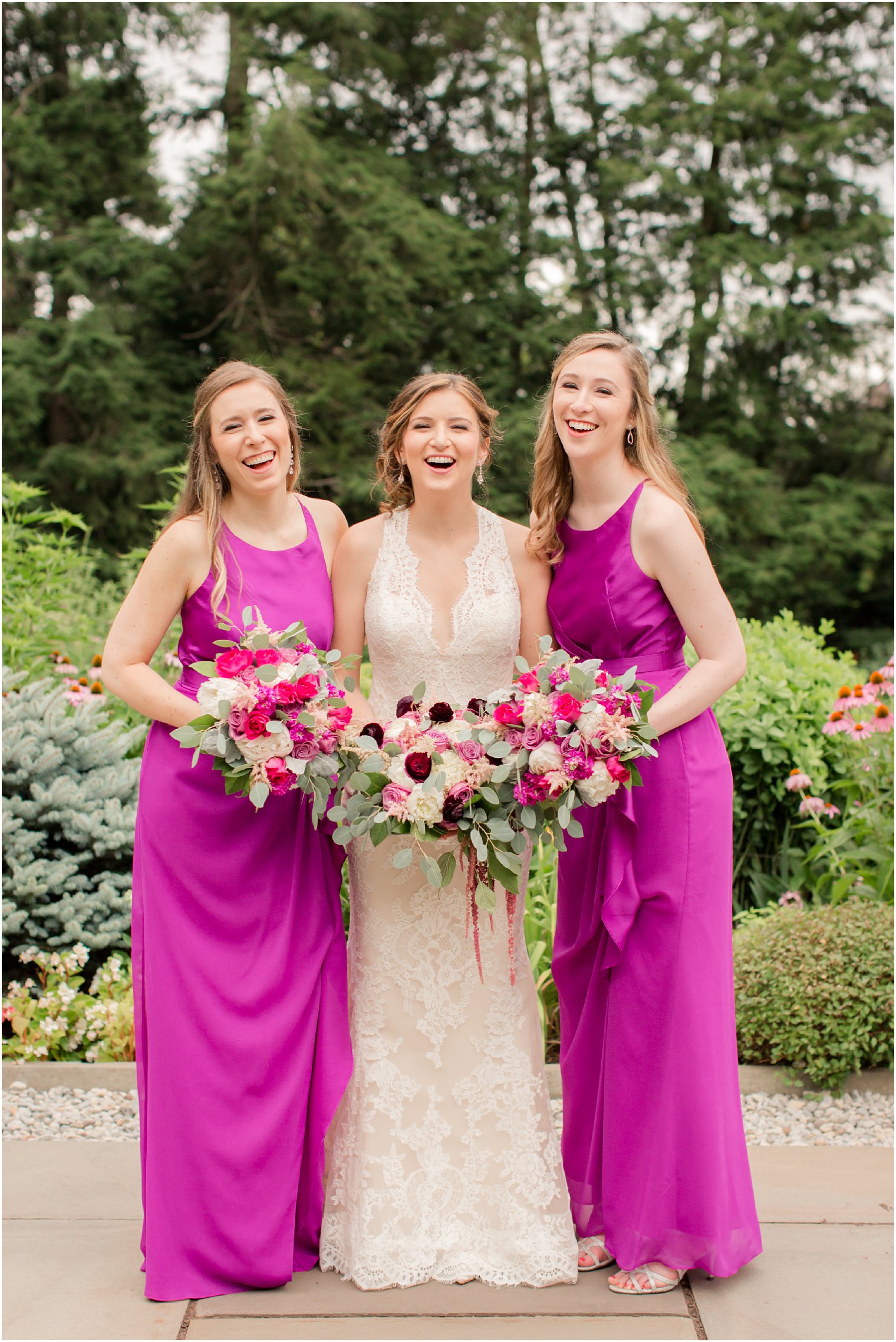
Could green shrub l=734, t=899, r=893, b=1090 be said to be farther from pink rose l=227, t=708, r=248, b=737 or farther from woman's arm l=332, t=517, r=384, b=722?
pink rose l=227, t=708, r=248, b=737

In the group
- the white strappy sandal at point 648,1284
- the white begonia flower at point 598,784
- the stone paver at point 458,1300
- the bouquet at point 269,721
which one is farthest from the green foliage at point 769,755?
the bouquet at point 269,721

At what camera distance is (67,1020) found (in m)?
4.86

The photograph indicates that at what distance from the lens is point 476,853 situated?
2.95 metres

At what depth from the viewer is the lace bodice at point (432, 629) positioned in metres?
3.39

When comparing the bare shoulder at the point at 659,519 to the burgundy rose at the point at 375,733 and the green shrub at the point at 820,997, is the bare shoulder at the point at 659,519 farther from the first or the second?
the green shrub at the point at 820,997

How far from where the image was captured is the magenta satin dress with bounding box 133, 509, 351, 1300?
10.6ft

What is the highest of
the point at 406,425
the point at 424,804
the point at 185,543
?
the point at 406,425

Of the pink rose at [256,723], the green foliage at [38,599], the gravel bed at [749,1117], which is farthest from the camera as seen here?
the green foliage at [38,599]

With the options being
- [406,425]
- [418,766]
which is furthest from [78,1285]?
[406,425]

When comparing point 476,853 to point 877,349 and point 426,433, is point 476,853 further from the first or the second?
point 877,349

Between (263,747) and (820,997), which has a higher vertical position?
(263,747)

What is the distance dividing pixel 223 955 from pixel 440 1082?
2.37 ft

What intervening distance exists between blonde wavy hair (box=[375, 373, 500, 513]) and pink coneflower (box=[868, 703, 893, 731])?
2453 millimetres

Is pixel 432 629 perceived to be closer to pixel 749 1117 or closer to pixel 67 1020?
pixel 749 1117
